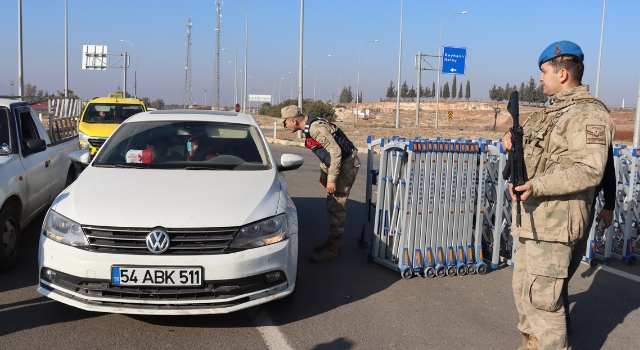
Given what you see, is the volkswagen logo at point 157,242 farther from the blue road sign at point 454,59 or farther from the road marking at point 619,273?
the blue road sign at point 454,59

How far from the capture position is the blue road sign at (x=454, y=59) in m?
41.2

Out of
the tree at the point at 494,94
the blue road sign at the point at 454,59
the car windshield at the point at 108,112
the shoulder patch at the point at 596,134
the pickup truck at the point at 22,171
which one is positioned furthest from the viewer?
the tree at the point at 494,94

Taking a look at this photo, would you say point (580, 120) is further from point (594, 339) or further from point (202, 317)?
point (202, 317)

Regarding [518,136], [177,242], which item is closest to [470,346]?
[518,136]

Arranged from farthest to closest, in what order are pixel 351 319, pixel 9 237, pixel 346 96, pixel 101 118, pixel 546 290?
pixel 346 96, pixel 101 118, pixel 9 237, pixel 351 319, pixel 546 290

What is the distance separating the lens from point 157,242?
3.96 meters

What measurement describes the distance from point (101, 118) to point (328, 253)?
10344 mm

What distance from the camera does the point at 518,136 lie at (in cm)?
349

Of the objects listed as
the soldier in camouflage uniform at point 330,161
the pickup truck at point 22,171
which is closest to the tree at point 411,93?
the pickup truck at point 22,171

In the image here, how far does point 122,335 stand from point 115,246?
64cm

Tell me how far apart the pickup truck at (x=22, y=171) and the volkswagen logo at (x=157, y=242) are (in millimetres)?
2115

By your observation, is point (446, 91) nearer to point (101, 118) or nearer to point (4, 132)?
point (101, 118)

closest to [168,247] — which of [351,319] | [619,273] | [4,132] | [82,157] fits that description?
[351,319]

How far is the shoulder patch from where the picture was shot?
10.3ft
